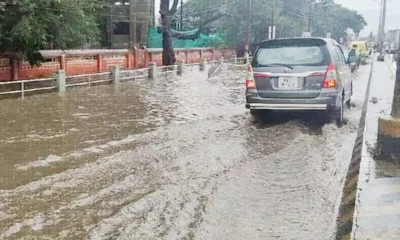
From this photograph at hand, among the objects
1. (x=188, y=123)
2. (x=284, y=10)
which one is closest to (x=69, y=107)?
(x=188, y=123)

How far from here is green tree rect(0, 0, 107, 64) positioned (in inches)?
611

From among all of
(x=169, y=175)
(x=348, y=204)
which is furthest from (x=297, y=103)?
(x=348, y=204)

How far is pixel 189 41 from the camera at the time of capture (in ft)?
137

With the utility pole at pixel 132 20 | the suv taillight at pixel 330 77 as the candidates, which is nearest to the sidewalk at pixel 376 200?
the suv taillight at pixel 330 77

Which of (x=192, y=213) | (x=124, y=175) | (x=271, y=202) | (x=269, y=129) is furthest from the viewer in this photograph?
(x=269, y=129)

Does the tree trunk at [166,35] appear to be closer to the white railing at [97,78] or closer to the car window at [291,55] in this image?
the white railing at [97,78]

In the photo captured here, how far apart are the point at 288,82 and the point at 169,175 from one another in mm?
3770

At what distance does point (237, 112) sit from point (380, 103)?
3.63 metres

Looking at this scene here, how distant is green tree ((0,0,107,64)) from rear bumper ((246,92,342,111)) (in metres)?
9.11

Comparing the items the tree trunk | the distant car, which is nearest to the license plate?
the distant car

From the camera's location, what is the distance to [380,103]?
12.1 metres

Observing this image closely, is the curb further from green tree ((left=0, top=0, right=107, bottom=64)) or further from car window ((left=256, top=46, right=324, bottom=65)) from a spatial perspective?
green tree ((left=0, top=0, right=107, bottom=64))

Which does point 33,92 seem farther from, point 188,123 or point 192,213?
point 192,213

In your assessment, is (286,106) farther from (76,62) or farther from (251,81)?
(76,62)
